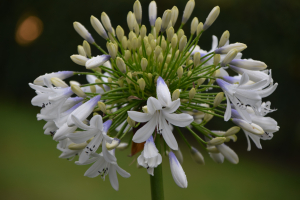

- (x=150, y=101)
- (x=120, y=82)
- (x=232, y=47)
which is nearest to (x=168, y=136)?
(x=150, y=101)

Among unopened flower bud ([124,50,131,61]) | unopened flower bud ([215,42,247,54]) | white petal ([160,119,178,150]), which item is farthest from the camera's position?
unopened flower bud ([124,50,131,61])

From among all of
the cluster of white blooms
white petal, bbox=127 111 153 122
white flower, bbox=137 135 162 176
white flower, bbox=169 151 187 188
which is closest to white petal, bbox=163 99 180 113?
the cluster of white blooms

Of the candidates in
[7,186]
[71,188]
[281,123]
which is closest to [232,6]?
[281,123]

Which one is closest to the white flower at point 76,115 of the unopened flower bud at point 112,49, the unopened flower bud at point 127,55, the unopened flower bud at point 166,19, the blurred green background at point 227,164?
the unopened flower bud at point 112,49

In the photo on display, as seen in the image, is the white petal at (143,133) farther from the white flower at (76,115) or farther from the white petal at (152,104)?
the white flower at (76,115)

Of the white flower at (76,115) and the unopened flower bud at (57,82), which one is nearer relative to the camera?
the white flower at (76,115)

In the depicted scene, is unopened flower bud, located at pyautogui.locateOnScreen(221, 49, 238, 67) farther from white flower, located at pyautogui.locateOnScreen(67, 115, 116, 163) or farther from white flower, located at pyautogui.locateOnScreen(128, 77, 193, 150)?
white flower, located at pyautogui.locateOnScreen(67, 115, 116, 163)

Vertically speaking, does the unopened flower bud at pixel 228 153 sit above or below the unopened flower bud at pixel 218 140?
below
